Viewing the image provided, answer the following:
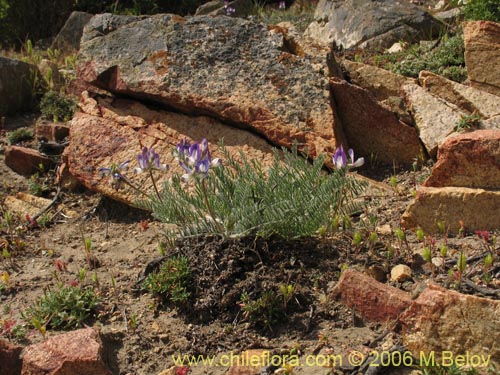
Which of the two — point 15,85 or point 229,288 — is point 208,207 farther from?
point 15,85

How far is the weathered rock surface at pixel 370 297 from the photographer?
132 inches

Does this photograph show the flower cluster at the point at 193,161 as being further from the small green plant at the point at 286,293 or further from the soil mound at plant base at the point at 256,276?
the small green plant at the point at 286,293

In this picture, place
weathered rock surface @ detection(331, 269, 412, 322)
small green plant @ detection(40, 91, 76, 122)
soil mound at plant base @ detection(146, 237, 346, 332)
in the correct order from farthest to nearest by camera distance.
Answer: small green plant @ detection(40, 91, 76, 122)
soil mound at plant base @ detection(146, 237, 346, 332)
weathered rock surface @ detection(331, 269, 412, 322)

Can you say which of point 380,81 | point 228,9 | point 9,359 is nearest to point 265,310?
point 9,359

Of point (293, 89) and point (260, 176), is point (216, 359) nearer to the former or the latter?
point (260, 176)

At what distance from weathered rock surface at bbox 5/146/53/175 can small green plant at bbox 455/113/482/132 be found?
3230mm

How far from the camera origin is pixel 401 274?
12.3ft

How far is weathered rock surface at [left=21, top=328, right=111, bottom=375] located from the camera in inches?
133

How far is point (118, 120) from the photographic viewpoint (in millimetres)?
5473

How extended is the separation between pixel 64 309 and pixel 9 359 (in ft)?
1.58

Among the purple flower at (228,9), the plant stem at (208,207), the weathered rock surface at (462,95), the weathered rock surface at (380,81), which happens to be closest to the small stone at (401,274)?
the plant stem at (208,207)

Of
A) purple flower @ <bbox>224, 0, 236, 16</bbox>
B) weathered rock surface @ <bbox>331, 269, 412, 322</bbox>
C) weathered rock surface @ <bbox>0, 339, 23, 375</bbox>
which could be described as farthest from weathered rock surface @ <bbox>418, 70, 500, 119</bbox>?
purple flower @ <bbox>224, 0, 236, 16</bbox>

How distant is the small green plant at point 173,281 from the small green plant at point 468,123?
2.31m

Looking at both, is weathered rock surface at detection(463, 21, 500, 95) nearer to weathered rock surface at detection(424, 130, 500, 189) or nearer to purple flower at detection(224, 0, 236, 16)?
weathered rock surface at detection(424, 130, 500, 189)
